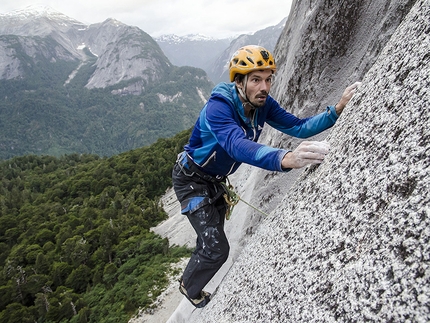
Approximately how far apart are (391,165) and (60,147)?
8027 inches

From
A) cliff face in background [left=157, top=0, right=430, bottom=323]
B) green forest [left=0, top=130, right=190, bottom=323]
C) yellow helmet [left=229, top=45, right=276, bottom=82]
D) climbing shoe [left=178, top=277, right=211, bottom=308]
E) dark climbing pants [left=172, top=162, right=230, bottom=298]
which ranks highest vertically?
yellow helmet [left=229, top=45, right=276, bottom=82]

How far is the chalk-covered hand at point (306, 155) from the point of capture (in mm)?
2504

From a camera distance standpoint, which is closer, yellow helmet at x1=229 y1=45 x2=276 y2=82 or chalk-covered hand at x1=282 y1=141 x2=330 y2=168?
chalk-covered hand at x1=282 y1=141 x2=330 y2=168

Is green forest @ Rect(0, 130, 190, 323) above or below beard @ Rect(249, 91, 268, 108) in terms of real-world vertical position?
below

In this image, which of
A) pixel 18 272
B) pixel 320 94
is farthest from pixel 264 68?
→ pixel 18 272

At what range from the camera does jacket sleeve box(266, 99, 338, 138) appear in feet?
12.2

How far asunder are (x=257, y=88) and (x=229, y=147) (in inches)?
37.9

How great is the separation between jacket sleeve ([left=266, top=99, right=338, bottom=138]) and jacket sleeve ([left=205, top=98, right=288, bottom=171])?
2.83 feet

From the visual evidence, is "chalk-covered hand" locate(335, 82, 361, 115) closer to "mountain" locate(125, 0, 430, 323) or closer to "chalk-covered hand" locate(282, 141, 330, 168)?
"mountain" locate(125, 0, 430, 323)

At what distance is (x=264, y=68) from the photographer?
11.3 feet

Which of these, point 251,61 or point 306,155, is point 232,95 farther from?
point 306,155

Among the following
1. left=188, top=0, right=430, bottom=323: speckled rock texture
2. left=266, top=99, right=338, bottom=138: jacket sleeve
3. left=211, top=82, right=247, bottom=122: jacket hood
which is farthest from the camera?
left=266, top=99, right=338, bottom=138: jacket sleeve

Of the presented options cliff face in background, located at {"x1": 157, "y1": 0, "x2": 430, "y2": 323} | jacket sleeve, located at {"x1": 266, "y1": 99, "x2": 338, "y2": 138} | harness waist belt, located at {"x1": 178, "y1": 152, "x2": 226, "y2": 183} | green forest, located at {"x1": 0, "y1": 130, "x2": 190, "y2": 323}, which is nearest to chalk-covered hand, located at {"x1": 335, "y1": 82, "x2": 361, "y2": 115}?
jacket sleeve, located at {"x1": 266, "y1": 99, "x2": 338, "y2": 138}

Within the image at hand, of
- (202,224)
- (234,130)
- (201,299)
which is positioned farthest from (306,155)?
(201,299)
